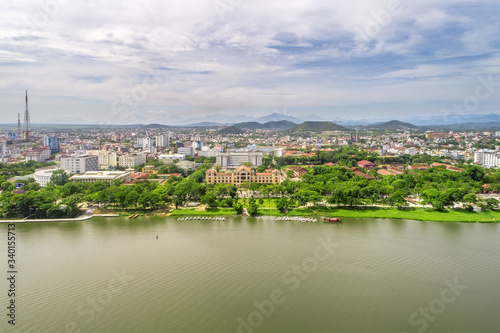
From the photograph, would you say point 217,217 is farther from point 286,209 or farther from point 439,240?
point 439,240

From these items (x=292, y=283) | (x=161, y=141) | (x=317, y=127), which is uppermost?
(x=317, y=127)

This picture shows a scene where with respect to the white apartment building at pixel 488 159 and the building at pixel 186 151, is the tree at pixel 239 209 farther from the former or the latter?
the building at pixel 186 151

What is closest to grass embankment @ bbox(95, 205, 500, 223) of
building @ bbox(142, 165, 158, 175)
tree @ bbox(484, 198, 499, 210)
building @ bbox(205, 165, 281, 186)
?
tree @ bbox(484, 198, 499, 210)

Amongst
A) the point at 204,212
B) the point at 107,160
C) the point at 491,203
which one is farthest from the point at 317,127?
the point at 204,212

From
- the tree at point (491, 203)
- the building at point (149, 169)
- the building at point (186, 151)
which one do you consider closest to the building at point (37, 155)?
the building at point (149, 169)

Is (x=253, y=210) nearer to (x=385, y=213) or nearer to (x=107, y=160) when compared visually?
(x=385, y=213)
